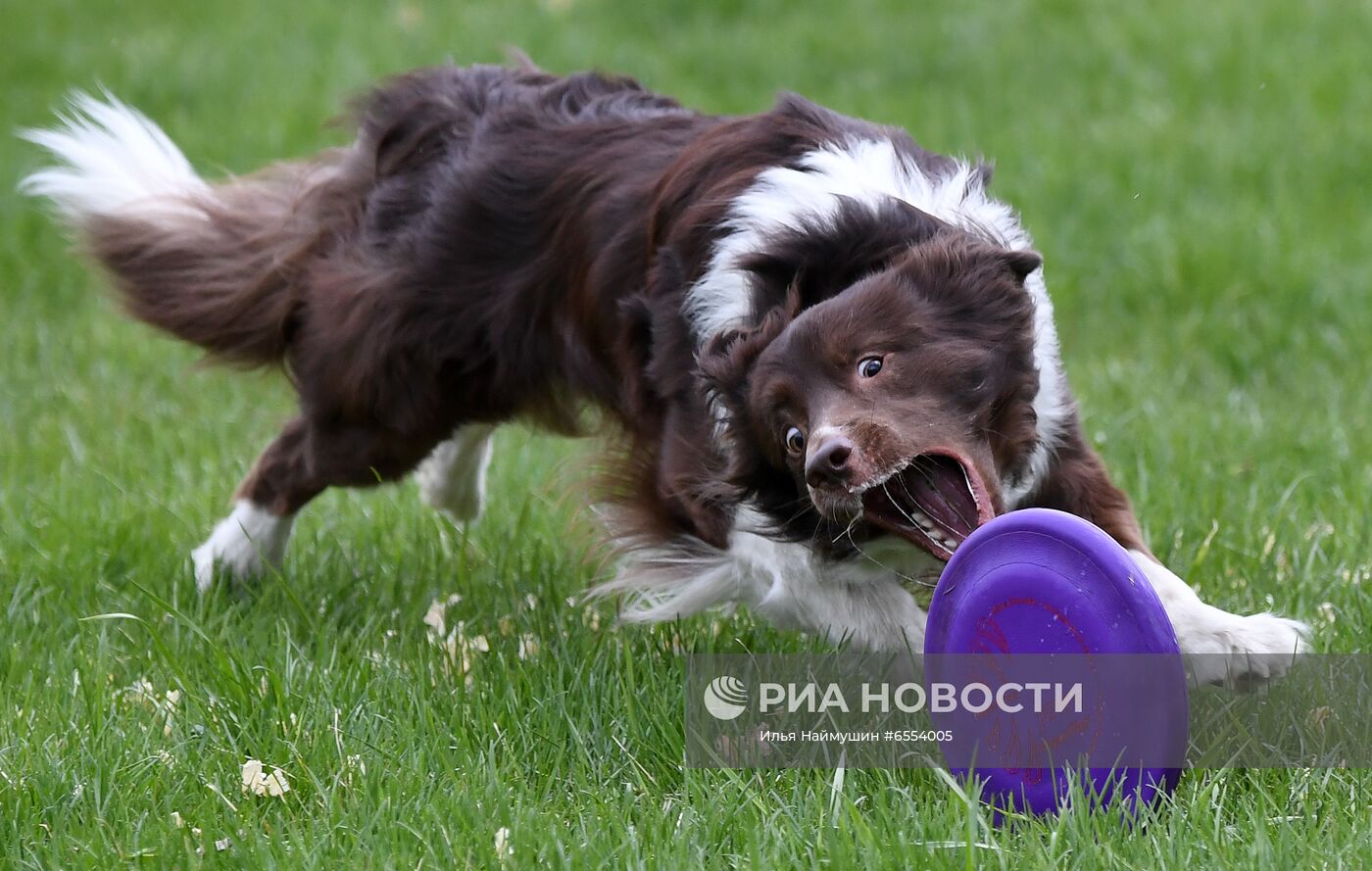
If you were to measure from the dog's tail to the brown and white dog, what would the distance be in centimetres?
1

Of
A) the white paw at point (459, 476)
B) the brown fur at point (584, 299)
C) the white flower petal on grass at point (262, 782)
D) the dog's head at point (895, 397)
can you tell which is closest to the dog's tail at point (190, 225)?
the brown fur at point (584, 299)

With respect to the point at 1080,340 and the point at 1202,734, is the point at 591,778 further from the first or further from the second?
the point at 1080,340

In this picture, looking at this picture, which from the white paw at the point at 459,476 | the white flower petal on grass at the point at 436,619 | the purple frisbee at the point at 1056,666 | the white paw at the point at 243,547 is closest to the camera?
the purple frisbee at the point at 1056,666

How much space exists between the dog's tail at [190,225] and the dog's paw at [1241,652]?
2.74 meters

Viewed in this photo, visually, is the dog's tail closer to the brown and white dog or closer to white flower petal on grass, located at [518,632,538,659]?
the brown and white dog

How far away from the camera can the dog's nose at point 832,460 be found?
9.80 feet

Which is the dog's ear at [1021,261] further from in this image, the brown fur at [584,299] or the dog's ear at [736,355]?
the dog's ear at [736,355]

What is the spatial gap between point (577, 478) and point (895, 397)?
153 centimetres

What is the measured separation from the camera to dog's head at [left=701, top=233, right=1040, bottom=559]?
10.3 ft

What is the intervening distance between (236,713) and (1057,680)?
1.68 metres

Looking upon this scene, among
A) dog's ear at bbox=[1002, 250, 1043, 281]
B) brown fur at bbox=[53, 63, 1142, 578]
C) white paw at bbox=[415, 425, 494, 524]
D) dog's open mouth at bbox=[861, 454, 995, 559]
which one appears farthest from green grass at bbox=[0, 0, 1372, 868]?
dog's ear at bbox=[1002, 250, 1043, 281]

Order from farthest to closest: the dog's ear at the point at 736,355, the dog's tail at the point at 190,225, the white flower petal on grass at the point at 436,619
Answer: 1. the dog's tail at the point at 190,225
2. the white flower petal on grass at the point at 436,619
3. the dog's ear at the point at 736,355

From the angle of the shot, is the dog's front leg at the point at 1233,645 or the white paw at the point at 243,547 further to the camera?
the white paw at the point at 243,547

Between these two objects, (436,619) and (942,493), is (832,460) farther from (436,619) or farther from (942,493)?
(436,619)
